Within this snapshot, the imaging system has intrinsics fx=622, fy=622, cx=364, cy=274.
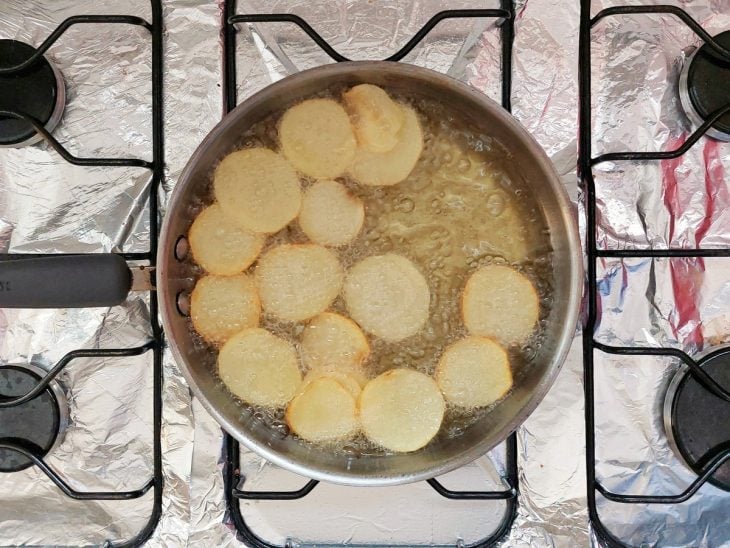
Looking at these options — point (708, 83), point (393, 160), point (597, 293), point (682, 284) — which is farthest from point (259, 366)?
point (708, 83)

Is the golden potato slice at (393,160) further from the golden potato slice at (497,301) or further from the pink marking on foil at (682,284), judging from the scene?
the pink marking on foil at (682,284)

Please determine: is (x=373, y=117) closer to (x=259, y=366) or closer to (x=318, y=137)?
(x=318, y=137)

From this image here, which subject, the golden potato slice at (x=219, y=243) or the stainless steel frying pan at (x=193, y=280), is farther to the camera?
the golden potato slice at (x=219, y=243)

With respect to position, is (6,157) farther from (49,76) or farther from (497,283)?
(497,283)

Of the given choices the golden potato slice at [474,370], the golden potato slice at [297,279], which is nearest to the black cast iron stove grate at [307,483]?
the golden potato slice at [474,370]

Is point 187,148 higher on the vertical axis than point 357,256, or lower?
higher

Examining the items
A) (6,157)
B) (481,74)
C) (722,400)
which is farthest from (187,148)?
(722,400)

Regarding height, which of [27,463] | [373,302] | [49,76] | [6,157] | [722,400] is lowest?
[27,463]
